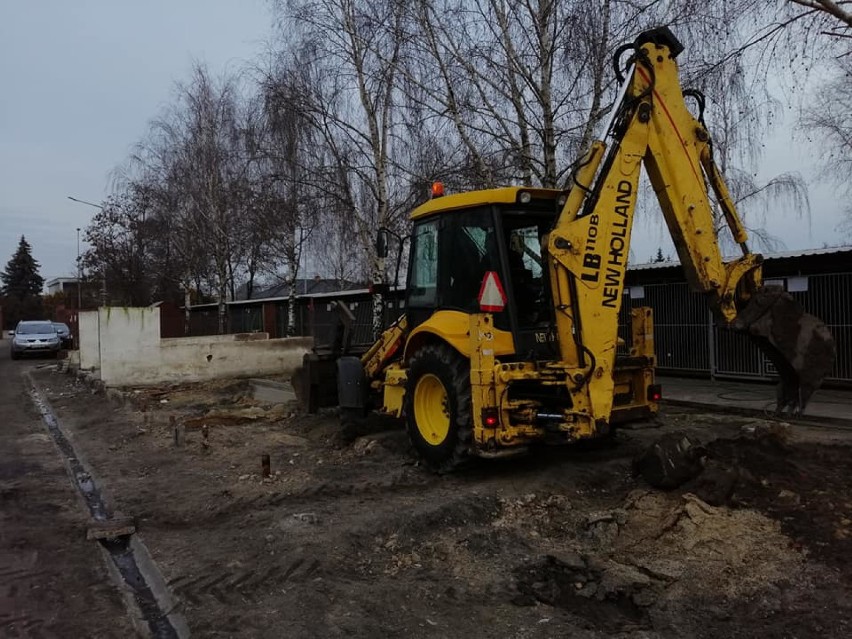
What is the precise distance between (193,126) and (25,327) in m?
13.0

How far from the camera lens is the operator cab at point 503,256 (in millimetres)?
6660

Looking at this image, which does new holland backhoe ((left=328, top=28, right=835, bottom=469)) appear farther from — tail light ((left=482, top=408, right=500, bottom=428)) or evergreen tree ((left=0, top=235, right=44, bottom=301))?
evergreen tree ((left=0, top=235, right=44, bottom=301))

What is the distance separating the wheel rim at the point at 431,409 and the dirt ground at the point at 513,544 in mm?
439

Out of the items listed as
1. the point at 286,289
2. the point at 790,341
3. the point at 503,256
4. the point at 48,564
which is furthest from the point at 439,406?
the point at 286,289

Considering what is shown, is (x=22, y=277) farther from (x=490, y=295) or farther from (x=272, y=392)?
(x=490, y=295)

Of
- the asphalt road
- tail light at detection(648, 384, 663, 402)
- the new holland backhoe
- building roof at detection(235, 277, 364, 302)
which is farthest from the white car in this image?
tail light at detection(648, 384, 663, 402)

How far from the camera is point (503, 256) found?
6660mm

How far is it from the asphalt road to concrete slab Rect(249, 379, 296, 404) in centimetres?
482

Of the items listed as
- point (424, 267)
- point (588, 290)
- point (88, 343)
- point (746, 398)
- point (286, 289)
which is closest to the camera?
point (588, 290)

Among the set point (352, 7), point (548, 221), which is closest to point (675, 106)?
point (548, 221)

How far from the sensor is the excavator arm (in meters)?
6.03

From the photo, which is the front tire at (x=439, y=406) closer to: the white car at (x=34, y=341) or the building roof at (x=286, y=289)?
the building roof at (x=286, y=289)

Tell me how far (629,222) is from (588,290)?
747 mm

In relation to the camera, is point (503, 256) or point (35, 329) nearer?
point (503, 256)
